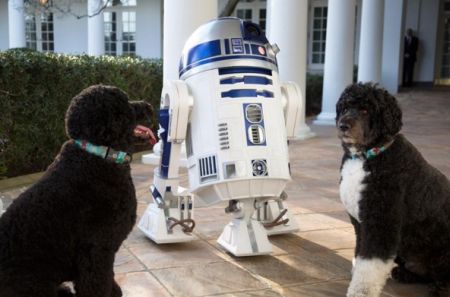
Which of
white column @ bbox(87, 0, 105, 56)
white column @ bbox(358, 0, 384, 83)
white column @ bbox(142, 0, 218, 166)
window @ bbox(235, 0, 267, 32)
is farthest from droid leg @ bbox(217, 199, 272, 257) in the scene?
window @ bbox(235, 0, 267, 32)

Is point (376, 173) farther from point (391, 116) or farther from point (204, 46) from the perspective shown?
point (204, 46)

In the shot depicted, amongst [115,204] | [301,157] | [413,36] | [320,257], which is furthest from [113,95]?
[413,36]

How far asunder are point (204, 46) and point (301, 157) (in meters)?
4.61

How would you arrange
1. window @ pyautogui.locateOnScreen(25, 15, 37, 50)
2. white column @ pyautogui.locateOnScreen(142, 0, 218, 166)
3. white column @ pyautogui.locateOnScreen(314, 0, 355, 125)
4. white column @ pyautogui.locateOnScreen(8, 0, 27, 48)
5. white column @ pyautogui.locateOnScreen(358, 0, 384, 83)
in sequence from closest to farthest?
1. white column @ pyautogui.locateOnScreen(142, 0, 218, 166)
2. white column @ pyautogui.locateOnScreen(314, 0, 355, 125)
3. white column @ pyautogui.locateOnScreen(358, 0, 384, 83)
4. white column @ pyautogui.locateOnScreen(8, 0, 27, 48)
5. window @ pyautogui.locateOnScreen(25, 15, 37, 50)

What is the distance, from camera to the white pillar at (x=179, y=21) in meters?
6.30

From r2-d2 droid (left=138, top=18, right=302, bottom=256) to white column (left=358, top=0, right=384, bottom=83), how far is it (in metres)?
10.5

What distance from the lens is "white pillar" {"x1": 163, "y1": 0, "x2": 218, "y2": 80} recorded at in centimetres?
630

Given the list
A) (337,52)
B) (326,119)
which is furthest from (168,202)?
(337,52)

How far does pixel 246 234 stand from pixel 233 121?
820 mm

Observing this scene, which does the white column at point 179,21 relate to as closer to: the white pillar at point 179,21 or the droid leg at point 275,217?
the white pillar at point 179,21

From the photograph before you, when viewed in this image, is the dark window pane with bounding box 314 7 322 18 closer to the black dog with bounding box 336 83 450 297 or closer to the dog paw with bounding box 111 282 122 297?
the black dog with bounding box 336 83 450 297

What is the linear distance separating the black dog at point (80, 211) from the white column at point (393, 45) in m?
15.6

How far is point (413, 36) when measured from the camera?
733 inches

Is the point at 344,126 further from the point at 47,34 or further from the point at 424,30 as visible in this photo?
the point at 47,34
